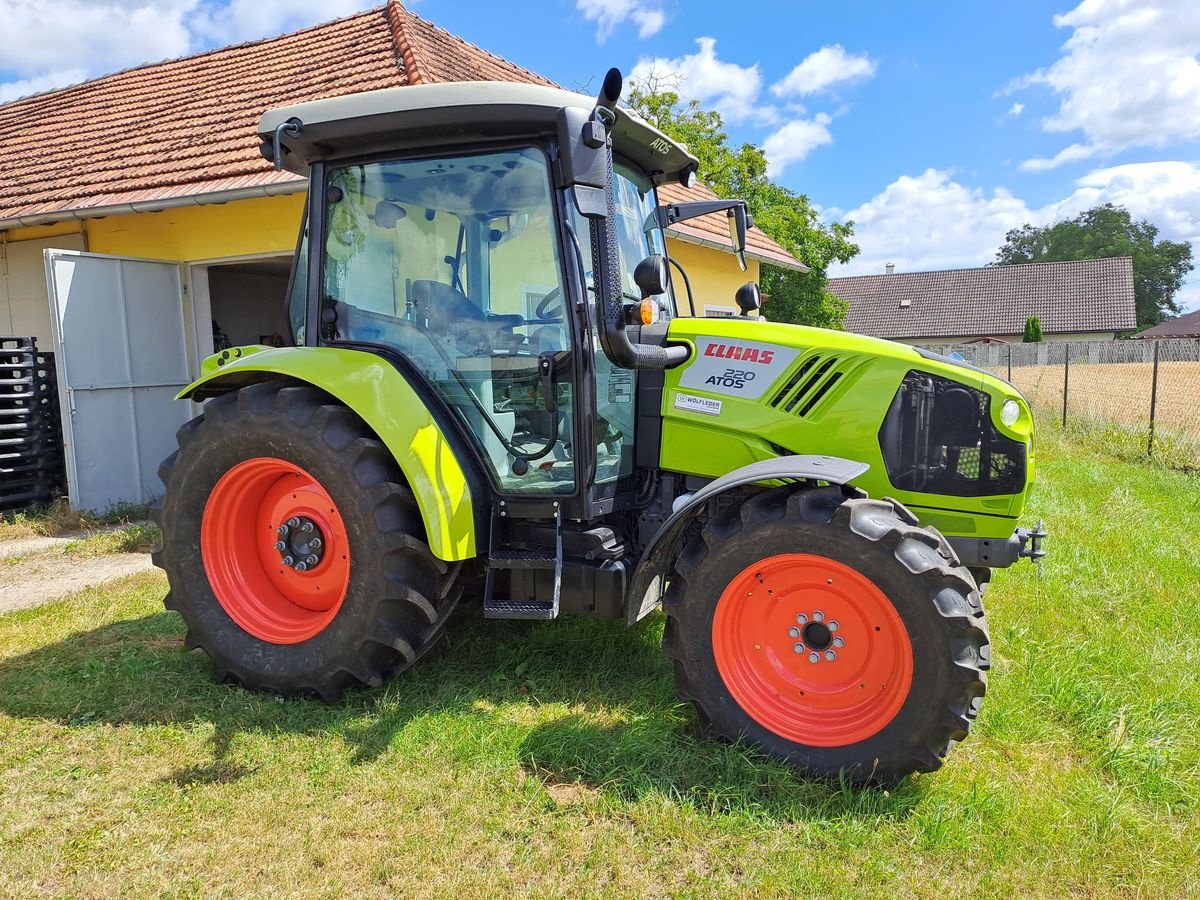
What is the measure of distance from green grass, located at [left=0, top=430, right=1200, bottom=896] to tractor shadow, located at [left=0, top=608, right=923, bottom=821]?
11 mm

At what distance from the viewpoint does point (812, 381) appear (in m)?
3.18

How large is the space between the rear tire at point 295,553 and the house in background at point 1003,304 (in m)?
40.6

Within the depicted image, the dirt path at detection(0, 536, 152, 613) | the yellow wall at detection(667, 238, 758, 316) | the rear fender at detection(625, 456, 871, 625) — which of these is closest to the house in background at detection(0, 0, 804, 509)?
the yellow wall at detection(667, 238, 758, 316)

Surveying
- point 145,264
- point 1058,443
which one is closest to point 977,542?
point 145,264

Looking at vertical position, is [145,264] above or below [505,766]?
above

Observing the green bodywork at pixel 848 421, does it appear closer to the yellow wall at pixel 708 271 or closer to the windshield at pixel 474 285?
the windshield at pixel 474 285

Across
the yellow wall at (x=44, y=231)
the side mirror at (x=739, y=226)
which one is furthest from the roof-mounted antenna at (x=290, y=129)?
the yellow wall at (x=44, y=231)

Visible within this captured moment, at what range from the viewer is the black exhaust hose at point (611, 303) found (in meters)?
2.90

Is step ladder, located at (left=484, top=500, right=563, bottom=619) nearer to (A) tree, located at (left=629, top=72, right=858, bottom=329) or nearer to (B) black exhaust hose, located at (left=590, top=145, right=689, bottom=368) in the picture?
(B) black exhaust hose, located at (left=590, top=145, right=689, bottom=368)

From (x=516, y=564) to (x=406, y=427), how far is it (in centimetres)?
68

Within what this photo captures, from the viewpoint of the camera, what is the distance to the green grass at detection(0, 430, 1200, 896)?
2.35 meters

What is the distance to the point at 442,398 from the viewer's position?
3377mm

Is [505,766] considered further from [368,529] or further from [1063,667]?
[1063,667]

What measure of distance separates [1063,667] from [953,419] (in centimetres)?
134
